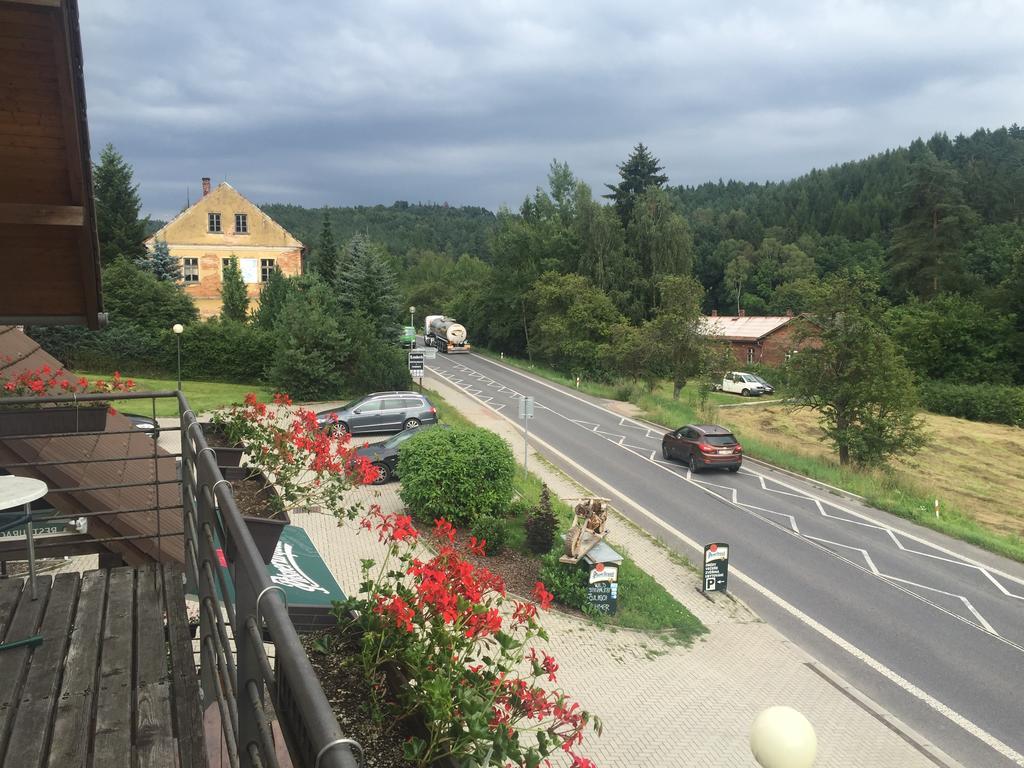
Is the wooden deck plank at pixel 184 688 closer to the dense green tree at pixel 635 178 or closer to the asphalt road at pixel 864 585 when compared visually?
the asphalt road at pixel 864 585

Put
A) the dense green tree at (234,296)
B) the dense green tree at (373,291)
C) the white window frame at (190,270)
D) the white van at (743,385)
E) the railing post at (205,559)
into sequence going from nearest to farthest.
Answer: the railing post at (205,559), the dense green tree at (373,291), the dense green tree at (234,296), the white window frame at (190,270), the white van at (743,385)

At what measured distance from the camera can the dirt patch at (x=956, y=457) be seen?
77.9ft

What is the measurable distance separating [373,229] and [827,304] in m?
152

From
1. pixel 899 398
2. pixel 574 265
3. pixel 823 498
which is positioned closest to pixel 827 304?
pixel 899 398

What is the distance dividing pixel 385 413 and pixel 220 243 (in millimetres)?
27071

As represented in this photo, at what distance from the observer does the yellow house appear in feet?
153

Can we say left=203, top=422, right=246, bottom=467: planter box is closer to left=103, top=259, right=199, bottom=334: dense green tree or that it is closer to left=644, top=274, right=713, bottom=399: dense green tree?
left=644, top=274, right=713, bottom=399: dense green tree

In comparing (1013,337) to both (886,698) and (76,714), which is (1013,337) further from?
(76,714)

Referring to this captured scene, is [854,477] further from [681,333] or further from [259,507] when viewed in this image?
[259,507]

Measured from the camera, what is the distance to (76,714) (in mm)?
2877

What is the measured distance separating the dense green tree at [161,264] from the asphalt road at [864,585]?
2846cm

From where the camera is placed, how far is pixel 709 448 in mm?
23688

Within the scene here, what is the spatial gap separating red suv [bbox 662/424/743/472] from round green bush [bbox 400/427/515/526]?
9.06 meters

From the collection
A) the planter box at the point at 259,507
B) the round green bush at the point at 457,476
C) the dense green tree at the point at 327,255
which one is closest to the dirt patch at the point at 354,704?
the planter box at the point at 259,507
